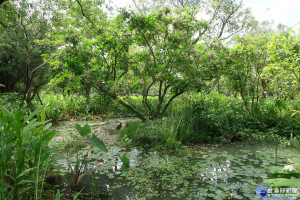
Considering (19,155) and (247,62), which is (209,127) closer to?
(247,62)

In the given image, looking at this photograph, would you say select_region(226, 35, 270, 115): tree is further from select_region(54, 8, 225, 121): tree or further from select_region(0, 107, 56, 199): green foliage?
select_region(0, 107, 56, 199): green foliage

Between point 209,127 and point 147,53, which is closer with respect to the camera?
point 209,127

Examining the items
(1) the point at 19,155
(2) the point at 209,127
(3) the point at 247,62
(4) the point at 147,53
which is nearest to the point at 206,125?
(2) the point at 209,127

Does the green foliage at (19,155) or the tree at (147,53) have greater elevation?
the tree at (147,53)

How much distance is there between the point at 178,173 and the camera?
113 inches

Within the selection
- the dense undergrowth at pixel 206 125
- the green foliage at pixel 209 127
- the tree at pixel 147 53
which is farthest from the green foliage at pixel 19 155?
the tree at pixel 147 53

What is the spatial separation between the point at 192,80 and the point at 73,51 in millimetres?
3007

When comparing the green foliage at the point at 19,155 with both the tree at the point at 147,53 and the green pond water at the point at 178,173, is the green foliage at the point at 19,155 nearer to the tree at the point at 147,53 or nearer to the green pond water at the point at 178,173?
the green pond water at the point at 178,173

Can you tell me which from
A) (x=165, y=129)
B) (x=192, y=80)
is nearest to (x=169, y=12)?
(x=192, y=80)

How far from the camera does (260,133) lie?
515 cm

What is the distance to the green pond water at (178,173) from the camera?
229cm

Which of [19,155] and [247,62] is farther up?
[247,62]

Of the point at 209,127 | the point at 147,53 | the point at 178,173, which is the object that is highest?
the point at 147,53

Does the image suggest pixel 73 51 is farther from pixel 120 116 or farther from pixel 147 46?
pixel 120 116
